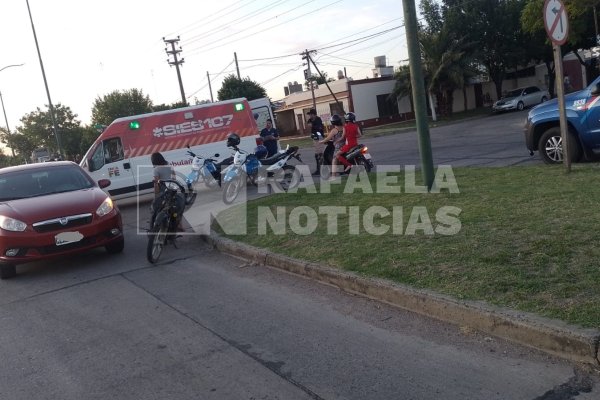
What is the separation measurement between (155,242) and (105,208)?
98 centimetres

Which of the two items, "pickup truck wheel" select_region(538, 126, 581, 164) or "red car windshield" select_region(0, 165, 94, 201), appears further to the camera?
"pickup truck wheel" select_region(538, 126, 581, 164)

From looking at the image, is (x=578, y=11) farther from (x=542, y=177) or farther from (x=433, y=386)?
(x=433, y=386)

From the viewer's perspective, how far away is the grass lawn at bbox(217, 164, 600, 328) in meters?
4.67

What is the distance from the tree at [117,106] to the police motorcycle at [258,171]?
43.8 meters

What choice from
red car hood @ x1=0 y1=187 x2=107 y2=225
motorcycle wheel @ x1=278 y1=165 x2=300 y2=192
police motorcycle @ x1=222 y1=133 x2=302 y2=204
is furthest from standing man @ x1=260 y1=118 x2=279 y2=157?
red car hood @ x1=0 y1=187 x2=107 y2=225

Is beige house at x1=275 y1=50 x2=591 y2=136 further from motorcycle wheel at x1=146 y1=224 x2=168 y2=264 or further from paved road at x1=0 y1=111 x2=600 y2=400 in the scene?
paved road at x1=0 y1=111 x2=600 y2=400

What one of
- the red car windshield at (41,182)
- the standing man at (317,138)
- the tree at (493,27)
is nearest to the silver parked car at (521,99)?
the tree at (493,27)

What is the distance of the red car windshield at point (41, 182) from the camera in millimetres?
8984

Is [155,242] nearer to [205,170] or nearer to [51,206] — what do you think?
[51,206]

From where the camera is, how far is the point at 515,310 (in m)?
4.39

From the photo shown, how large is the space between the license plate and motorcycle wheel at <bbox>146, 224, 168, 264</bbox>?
0.98m

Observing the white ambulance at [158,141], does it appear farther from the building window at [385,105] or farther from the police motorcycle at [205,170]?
the building window at [385,105]

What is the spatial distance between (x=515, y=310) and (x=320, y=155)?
11.1 m

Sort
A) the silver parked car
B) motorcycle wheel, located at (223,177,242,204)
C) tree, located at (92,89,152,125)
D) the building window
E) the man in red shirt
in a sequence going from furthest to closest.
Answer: tree, located at (92,89,152,125) < the building window < the silver parked car < motorcycle wheel, located at (223,177,242,204) < the man in red shirt
